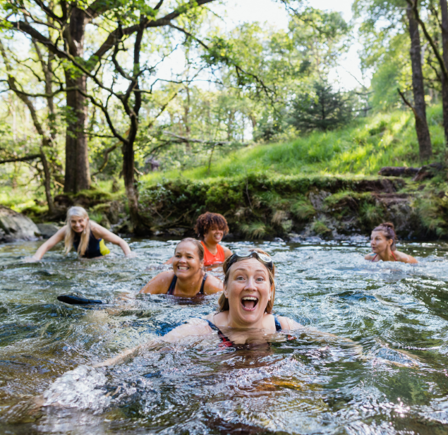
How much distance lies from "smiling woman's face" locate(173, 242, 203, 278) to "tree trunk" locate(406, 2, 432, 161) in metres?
11.7

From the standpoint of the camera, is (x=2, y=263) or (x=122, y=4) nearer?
(x=2, y=263)

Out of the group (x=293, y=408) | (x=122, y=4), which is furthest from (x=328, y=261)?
(x=122, y=4)

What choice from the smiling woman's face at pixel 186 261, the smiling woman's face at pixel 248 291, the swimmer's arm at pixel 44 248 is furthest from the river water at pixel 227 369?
the swimmer's arm at pixel 44 248

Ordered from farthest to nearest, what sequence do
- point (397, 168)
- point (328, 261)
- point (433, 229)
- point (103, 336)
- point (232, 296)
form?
1. point (397, 168)
2. point (433, 229)
3. point (328, 261)
4. point (103, 336)
5. point (232, 296)

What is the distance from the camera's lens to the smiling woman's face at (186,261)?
4.71 m

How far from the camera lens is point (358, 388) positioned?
2.42 meters

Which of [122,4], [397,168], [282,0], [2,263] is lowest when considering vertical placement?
[2,263]

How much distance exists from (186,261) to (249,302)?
1.72 metres

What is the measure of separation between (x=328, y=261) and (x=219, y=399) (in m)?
5.75

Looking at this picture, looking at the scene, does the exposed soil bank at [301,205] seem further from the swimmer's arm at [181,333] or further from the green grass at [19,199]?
the green grass at [19,199]

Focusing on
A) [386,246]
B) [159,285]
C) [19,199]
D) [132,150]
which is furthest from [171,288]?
[19,199]

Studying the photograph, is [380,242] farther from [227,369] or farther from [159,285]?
Result: [227,369]

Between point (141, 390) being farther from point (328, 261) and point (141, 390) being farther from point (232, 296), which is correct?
point (328, 261)

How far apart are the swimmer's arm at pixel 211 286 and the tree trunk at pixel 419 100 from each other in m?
11.4
